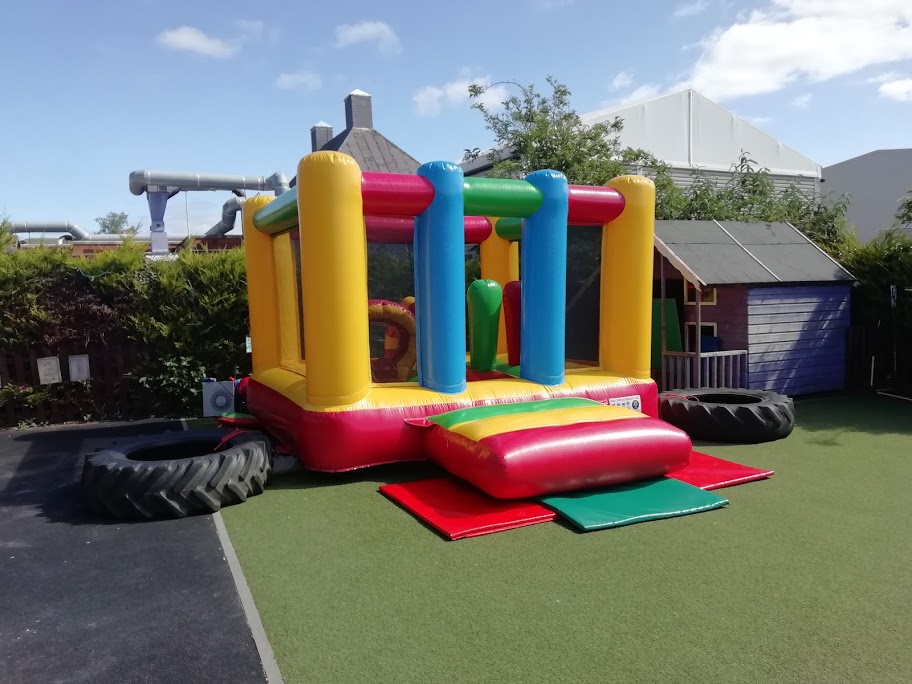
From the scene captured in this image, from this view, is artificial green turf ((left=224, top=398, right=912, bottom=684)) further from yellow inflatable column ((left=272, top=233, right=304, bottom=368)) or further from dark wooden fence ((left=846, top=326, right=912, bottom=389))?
dark wooden fence ((left=846, top=326, right=912, bottom=389))

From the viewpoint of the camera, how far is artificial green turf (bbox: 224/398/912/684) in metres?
2.79

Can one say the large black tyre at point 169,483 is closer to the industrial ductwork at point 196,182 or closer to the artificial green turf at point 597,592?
the artificial green turf at point 597,592

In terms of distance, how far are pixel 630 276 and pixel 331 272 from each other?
2.98m

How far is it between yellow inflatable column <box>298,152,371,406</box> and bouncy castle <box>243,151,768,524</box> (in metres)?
0.01

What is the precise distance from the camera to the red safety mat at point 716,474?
A: 5209 mm

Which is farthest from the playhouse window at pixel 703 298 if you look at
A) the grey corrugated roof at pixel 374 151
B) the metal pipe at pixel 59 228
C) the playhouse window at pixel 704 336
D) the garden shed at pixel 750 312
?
the metal pipe at pixel 59 228

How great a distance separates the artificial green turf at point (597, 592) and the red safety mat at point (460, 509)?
0.10m

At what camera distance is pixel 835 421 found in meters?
7.55

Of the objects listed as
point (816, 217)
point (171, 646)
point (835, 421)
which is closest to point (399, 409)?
point (171, 646)

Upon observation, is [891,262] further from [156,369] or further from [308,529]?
[156,369]

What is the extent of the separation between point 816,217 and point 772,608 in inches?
488

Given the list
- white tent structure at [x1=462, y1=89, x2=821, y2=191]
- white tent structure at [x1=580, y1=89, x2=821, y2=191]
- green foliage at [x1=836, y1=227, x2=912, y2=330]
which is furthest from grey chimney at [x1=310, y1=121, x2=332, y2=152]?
green foliage at [x1=836, y1=227, x2=912, y2=330]

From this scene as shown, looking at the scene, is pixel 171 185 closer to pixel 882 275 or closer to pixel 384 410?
pixel 384 410

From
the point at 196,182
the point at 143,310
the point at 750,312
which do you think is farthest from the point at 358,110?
the point at 750,312
